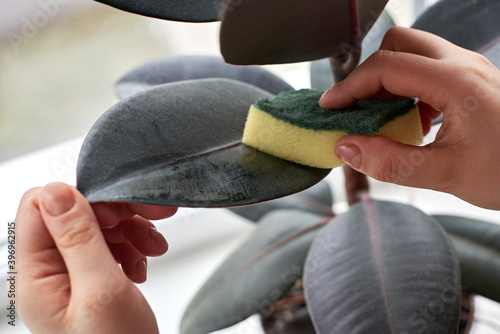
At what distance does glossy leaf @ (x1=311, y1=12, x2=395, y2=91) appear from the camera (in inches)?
31.5

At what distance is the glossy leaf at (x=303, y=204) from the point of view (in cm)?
101

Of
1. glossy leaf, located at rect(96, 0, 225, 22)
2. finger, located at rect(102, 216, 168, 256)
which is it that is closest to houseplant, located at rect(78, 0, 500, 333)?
glossy leaf, located at rect(96, 0, 225, 22)

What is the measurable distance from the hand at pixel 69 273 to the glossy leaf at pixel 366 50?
0.47 metres

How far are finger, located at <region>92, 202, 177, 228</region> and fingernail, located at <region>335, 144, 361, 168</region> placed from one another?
0.75ft

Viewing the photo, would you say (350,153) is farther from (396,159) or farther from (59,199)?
(59,199)

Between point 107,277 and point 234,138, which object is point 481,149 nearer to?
point 234,138

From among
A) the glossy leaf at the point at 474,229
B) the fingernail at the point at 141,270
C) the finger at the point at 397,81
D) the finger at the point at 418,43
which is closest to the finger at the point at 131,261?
the fingernail at the point at 141,270

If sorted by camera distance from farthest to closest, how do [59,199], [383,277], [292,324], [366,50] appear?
[292,324] < [366,50] < [383,277] < [59,199]

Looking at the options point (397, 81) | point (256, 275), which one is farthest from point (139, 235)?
point (397, 81)

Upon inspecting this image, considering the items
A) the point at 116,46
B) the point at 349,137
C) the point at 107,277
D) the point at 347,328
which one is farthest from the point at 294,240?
the point at 116,46

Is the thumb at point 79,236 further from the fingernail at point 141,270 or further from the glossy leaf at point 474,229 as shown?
the glossy leaf at point 474,229

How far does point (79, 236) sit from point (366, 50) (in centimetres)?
56

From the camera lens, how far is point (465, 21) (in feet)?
2.49

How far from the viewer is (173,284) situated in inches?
52.0
